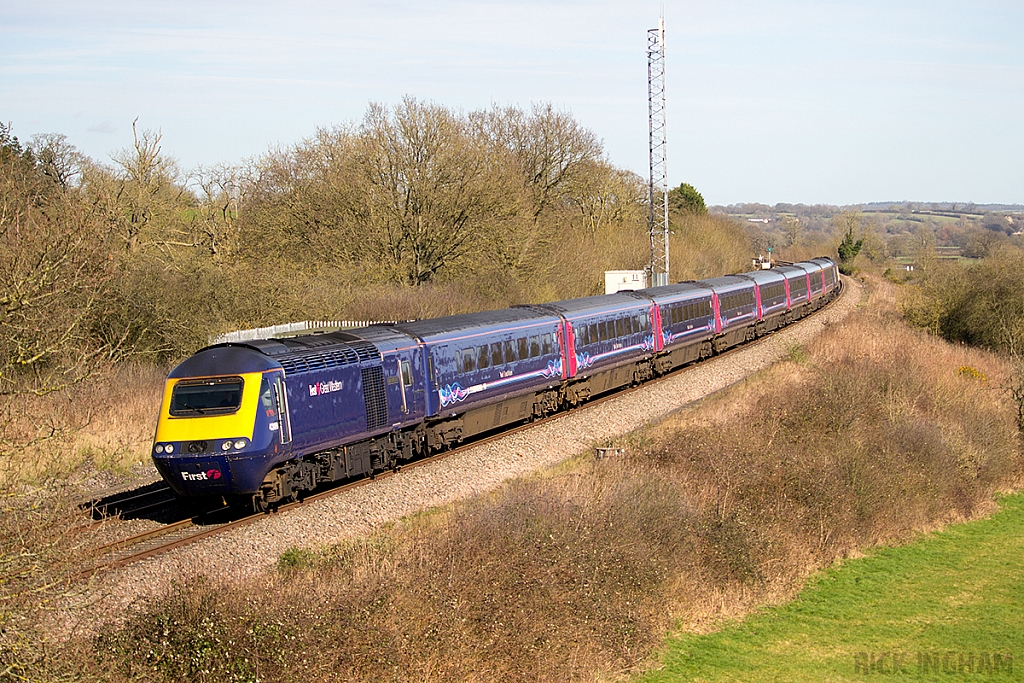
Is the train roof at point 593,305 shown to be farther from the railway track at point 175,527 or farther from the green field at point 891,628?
the green field at point 891,628

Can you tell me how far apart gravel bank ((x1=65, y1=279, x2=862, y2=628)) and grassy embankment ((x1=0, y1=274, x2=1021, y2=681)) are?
25.4 inches

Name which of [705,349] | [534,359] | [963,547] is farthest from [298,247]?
[963,547]

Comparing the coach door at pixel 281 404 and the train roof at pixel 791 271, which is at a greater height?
the coach door at pixel 281 404

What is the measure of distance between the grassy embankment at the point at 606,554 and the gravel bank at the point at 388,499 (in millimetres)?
645

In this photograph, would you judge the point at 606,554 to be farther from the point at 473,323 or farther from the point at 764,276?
the point at 764,276

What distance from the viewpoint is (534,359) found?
74.9 ft

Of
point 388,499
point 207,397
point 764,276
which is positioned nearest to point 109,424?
point 207,397

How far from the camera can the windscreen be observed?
48.7ft

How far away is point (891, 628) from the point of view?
16.1 meters

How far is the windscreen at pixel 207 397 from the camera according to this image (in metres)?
14.8

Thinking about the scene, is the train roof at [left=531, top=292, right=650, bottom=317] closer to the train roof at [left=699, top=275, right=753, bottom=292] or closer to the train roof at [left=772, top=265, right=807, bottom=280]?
the train roof at [left=699, top=275, right=753, bottom=292]

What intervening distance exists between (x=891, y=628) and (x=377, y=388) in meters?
9.49

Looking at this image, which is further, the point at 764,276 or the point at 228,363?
the point at 764,276

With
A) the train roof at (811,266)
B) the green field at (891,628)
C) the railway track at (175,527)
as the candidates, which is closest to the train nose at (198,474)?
the railway track at (175,527)
